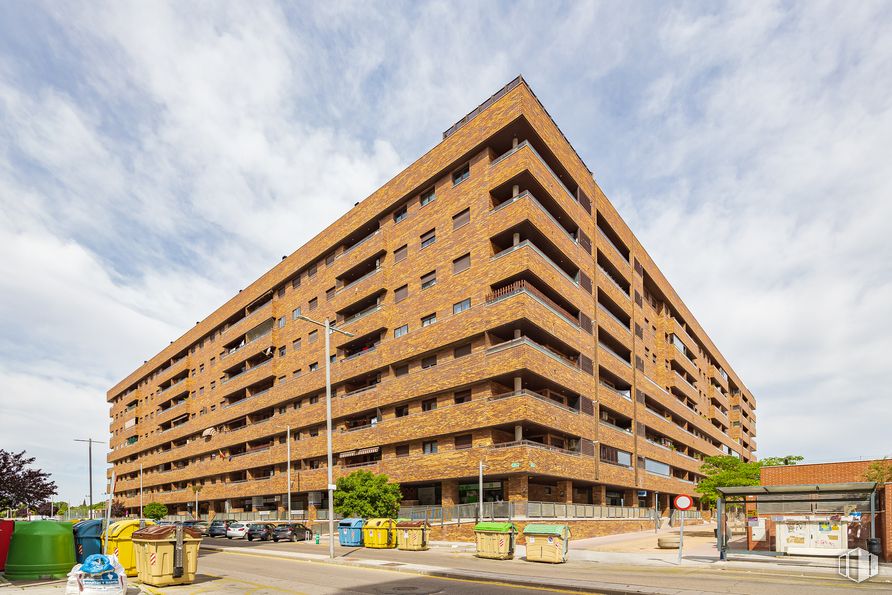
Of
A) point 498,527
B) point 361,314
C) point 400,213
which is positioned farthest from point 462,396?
point 400,213

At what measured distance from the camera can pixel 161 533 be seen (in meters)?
15.8

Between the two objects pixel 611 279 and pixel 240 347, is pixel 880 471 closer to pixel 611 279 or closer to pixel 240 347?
pixel 611 279

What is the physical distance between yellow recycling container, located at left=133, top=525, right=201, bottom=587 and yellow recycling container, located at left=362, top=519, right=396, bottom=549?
15.0m

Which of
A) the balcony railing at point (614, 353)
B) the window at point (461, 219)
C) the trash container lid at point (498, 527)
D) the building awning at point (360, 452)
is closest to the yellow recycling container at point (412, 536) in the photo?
the trash container lid at point (498, 527)

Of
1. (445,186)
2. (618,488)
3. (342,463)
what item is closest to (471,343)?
(445,186)

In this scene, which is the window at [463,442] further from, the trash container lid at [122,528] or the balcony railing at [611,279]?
the trash container lid at [122,528]

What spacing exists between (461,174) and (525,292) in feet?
38.1

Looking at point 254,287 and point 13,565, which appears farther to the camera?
point 254,287

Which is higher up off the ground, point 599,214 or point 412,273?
point 599,214

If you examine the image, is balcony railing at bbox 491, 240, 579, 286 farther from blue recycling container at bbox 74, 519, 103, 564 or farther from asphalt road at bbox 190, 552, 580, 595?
blue recycling container at bbox 74, 519, 103, 564

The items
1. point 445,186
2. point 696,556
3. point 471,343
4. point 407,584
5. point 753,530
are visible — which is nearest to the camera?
point 407,584

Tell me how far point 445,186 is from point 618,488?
27.9 meters

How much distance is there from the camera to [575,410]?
41344mm

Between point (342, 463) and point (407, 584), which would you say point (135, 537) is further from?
point (342, 463)
